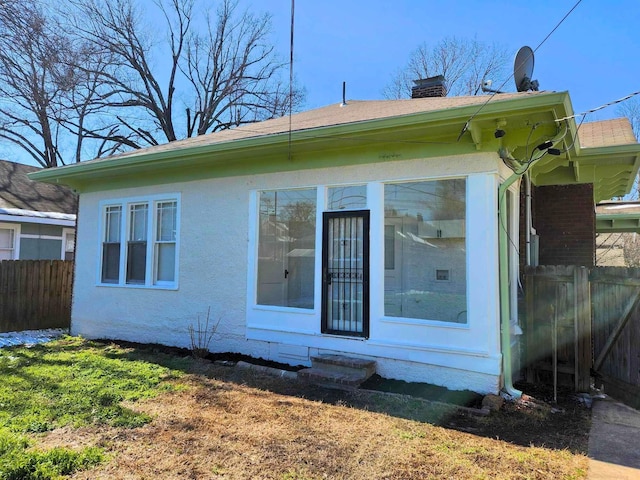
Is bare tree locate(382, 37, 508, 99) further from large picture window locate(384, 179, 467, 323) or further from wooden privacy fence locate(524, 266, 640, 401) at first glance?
wooden privacy fence locate(524, 266, 640, 401)

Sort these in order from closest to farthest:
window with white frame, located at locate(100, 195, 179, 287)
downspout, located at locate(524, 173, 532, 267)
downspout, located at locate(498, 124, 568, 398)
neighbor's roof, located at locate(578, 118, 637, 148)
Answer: downspout, located at locate(498, 124, 568, 398)
neighbor's roof, located at locate(578, 118, 637, 148)
downspout, located at locate(524, 173, 532, 267)
window with white frame, located at locate(100, 195, 179, 287)

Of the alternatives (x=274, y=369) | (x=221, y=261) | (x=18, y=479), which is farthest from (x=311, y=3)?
(x=18, y=479)

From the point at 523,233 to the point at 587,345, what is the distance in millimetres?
1927

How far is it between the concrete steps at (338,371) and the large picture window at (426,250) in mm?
767

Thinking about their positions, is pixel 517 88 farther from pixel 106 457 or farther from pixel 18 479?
pixel 18 479

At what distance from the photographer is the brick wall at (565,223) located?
25.0 ft

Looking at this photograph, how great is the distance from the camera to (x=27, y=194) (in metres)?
14.2

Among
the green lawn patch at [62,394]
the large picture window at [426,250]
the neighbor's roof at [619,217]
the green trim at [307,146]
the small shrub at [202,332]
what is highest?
the green trim at [307,146]

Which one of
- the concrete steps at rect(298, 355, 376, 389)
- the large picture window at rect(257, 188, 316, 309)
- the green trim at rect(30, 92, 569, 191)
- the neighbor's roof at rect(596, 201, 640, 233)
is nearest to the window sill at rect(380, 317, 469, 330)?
the concrete steps at rect(298, 355, 376, 389)

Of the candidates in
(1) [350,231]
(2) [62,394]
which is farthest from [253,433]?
(1) [350,231]

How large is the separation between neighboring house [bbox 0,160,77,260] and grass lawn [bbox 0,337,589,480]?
8336mm

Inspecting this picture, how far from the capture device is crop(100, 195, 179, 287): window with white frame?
7812 millimetres

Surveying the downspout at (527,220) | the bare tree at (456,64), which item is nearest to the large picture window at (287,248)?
the downspout at (527,220)

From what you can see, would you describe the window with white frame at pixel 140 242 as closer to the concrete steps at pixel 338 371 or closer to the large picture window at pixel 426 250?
the concrete steps at pixel 338 371
